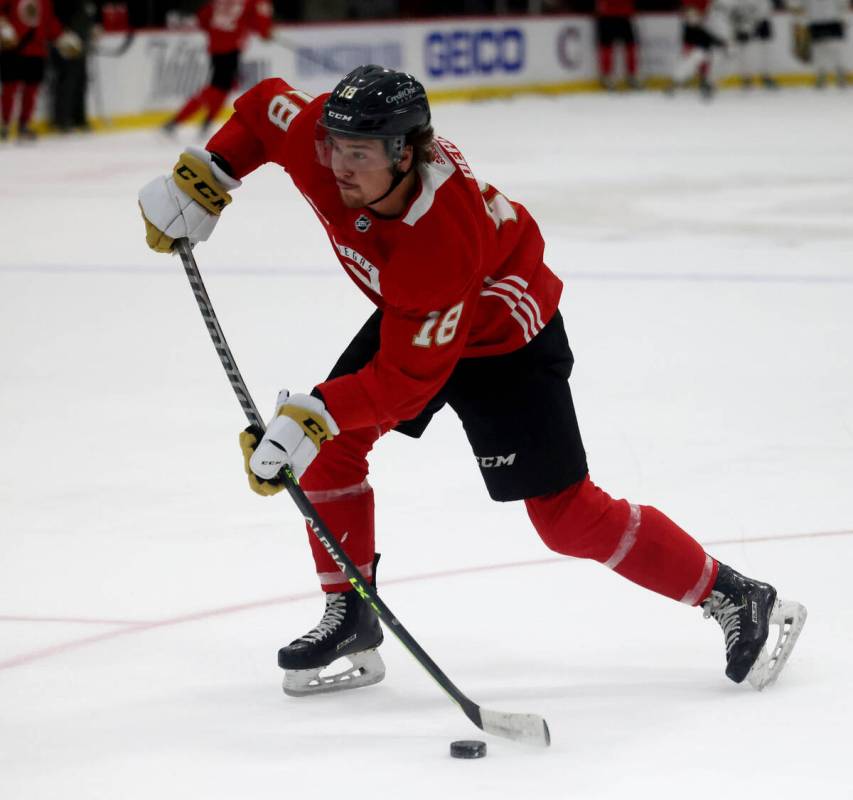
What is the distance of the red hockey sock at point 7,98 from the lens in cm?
1176

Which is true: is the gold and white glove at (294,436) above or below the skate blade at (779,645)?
above

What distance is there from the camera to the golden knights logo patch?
2508 millimetres

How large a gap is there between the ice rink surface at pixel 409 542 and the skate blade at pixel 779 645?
0.03 m

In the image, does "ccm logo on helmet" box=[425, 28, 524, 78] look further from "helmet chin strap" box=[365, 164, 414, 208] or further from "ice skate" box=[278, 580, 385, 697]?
"helmet chin strap" box=[365, 164, 414, 208]

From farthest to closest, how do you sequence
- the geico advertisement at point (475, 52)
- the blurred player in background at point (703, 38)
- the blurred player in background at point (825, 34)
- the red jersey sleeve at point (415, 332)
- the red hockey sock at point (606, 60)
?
the red hockey sock at point (606, 60)
the blurred player in background at point (825, 34)
the blurred player in background at point (703, 38)
the geico advertisement at point (475, 52)
the red jersey sleeve at point (415, 332)

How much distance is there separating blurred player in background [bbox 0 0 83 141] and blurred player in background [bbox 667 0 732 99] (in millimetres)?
6450

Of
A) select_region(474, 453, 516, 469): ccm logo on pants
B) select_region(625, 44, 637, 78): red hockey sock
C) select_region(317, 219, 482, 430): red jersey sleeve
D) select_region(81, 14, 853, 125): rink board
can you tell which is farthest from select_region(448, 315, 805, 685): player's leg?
select_region(625, 44, 637, 78): red hockey sock

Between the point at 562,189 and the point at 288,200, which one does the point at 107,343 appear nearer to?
the point at 288,200

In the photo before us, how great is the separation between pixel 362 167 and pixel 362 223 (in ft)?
0.37

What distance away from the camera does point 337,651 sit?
2805mm

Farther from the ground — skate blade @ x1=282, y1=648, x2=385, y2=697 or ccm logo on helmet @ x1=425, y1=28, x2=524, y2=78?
skate blade @ x1=282, y1=648, x2=385, y2=697

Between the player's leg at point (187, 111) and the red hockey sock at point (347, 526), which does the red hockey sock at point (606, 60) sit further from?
the red hockey sock at point (347, 526)

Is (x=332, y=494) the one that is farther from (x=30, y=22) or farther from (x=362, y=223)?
(x=30, y=22)

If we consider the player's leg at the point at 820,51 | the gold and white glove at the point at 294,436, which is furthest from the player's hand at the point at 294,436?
the player's leg at the point at 820,51
